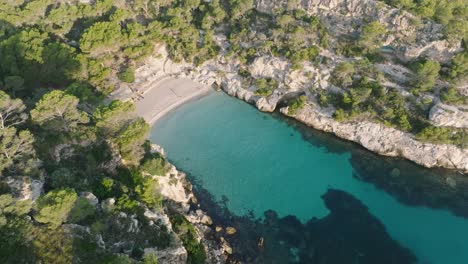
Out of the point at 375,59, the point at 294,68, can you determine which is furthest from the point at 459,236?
the point at 294,68

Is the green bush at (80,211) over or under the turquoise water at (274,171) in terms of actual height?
over

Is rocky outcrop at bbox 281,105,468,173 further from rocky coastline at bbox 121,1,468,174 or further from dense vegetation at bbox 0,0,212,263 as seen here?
dense vegetation at bbox 0,0,212,263

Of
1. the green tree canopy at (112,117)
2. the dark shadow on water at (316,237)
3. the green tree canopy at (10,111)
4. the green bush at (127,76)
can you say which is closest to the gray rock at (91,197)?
the green tree canopy at (112,117)

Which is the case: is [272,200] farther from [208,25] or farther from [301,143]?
[208,25]

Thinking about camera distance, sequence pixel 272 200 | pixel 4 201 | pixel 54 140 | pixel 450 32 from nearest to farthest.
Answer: pixel 4 201, pixel 54 140, pixel 272 200, pixel 450 32

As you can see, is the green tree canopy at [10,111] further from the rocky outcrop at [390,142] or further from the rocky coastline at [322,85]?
the rocky outcrop at [390,142]

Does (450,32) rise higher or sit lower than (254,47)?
higher
